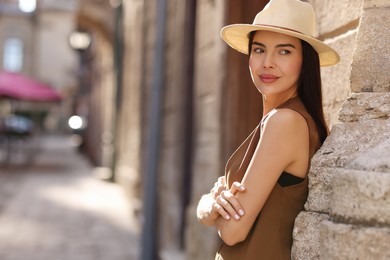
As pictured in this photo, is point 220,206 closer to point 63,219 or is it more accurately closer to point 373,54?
point 373,54

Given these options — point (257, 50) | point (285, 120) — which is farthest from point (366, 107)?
point (257, 50)

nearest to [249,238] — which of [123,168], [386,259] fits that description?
[386,259]

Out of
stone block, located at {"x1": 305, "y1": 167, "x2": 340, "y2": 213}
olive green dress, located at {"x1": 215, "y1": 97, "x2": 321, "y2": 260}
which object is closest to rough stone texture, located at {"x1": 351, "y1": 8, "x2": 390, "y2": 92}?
olive green dress, located at {"x1": 215, "y1": 97, "x2": 321, "y2": 260}

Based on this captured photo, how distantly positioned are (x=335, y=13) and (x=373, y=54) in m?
0.80

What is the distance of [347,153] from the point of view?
6.01 ft

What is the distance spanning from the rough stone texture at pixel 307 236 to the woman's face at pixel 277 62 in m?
0.40

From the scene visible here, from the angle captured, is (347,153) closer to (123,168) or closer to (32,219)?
(32,219)

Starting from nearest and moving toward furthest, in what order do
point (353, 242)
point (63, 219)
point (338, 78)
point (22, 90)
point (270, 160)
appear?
point (353, 242) → point (270, 160) → point (338, 78) → point (63, 219) → point (22, 90)

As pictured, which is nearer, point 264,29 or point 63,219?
point 264,29

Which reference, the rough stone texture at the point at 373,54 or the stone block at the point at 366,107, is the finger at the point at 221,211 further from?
the rough stone texture at the point at 373,54

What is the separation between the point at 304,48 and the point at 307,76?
0.28 ft

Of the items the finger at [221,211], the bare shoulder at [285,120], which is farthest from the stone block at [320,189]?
the finger at [221,211]

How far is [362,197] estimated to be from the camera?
1.58 metres

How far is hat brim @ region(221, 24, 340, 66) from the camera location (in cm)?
198
